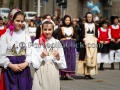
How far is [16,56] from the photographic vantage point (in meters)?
6.88

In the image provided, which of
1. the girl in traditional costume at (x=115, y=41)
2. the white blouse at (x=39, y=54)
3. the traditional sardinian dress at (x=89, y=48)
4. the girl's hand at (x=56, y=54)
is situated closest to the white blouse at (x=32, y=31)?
the girl in traditional costume at (x=115, y=41)

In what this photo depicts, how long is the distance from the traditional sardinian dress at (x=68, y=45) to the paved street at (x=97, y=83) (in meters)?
0.34

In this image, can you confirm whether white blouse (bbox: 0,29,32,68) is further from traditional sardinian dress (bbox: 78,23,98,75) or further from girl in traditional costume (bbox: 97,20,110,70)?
girl in traditional costume (bbox: 97,20,110,70)

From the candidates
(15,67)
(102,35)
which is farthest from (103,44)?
(15,67)

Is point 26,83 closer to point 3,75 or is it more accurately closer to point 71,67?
point 3,75

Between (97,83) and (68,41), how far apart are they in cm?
148

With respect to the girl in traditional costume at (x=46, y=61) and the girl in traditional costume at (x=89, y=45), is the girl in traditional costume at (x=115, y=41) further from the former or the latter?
the girl in traditional costume at (x=46, y=61)

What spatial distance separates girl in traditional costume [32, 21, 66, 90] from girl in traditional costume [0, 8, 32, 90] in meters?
0.13

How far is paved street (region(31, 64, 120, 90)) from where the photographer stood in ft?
35.8

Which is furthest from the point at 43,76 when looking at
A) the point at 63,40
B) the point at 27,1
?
the point at 27,1

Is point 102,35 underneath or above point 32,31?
underneath

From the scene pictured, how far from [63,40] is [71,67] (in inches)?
32.5

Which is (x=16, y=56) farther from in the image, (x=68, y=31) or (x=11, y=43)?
(x=68, y=31)

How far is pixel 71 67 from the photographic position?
12477 millimetres
